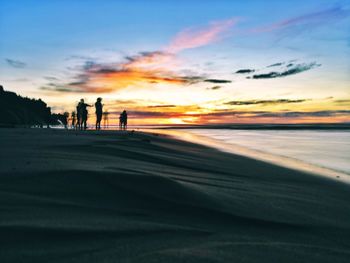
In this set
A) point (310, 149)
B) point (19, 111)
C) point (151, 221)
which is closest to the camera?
point (151, 221)

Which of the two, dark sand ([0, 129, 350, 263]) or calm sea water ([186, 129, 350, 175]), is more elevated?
dark sand ([0, 129, 350, 263])

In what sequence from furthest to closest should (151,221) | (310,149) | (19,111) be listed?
(19,111), (310,149), (151,221)

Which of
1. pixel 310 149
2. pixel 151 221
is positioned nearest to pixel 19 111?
pixel 310 149

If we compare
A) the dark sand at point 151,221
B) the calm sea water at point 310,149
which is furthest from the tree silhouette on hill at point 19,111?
the dark sand at point 151,221

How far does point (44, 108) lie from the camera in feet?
362

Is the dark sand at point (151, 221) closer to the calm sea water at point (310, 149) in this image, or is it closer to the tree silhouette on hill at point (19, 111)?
the calm sea water at point (310, 149)

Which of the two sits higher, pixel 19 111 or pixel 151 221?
pixel 19 111

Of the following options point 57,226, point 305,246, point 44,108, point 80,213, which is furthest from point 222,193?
point 44,108

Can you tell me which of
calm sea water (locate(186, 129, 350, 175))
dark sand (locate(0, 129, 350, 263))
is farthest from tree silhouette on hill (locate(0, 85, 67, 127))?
dark sand (locate(0, 129, 350, 263))

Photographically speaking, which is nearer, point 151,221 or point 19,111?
point 151,221

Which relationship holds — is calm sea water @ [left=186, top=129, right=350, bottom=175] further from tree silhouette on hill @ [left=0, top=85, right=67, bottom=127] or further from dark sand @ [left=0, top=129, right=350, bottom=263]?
tree silhouette on hill @ [left=0, top=85, right=67, bottom=127]

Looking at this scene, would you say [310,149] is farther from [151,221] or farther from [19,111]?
[19,111]

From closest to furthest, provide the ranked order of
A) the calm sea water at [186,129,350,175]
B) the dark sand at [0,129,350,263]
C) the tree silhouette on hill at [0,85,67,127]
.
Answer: the dark sand at [0,129,350,263]
the calm sea water at [186,129,350,175]
the tree silhouette on hill at [0,85,67,127]

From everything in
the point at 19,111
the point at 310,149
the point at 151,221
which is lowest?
the point at 310,149
